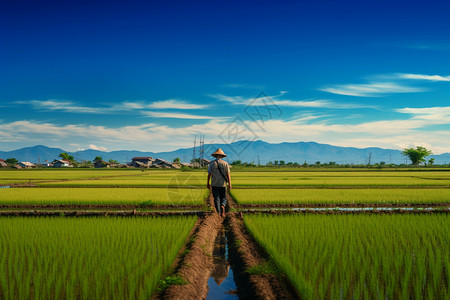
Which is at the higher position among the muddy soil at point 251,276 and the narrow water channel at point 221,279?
the muddy soil at point 251,276

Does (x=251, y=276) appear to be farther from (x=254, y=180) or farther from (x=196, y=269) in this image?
(x=254, y=180)

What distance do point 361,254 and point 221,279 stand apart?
2162 mm

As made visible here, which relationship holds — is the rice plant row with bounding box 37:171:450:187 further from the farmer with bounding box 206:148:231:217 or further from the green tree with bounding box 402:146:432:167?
the green tree with bounding box 402:146:432:167

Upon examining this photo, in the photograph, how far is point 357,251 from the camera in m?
4.93

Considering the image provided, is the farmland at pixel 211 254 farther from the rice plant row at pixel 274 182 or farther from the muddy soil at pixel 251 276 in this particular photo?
the rice plant row at pixel 274 182

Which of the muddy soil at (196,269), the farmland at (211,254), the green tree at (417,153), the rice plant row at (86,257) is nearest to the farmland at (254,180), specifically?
the farmland at (211,254)

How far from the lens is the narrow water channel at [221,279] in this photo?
4004 mm

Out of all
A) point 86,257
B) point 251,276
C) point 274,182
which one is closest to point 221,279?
point 251,276

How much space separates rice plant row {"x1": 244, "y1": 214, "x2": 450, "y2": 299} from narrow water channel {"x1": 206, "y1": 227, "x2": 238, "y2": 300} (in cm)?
69

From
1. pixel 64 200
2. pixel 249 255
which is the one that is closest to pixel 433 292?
pixel 249 255

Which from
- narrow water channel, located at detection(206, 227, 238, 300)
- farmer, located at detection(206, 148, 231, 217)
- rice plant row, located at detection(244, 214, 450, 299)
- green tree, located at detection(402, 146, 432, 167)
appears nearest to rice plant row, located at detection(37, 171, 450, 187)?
farmer, located at detection(206, 148, 231, 217)

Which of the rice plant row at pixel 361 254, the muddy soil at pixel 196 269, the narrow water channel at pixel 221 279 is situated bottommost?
the narrow water channel at pixel 221 279

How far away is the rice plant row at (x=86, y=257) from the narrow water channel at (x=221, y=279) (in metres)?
0.68

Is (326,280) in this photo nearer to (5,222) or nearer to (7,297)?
(7,297)
